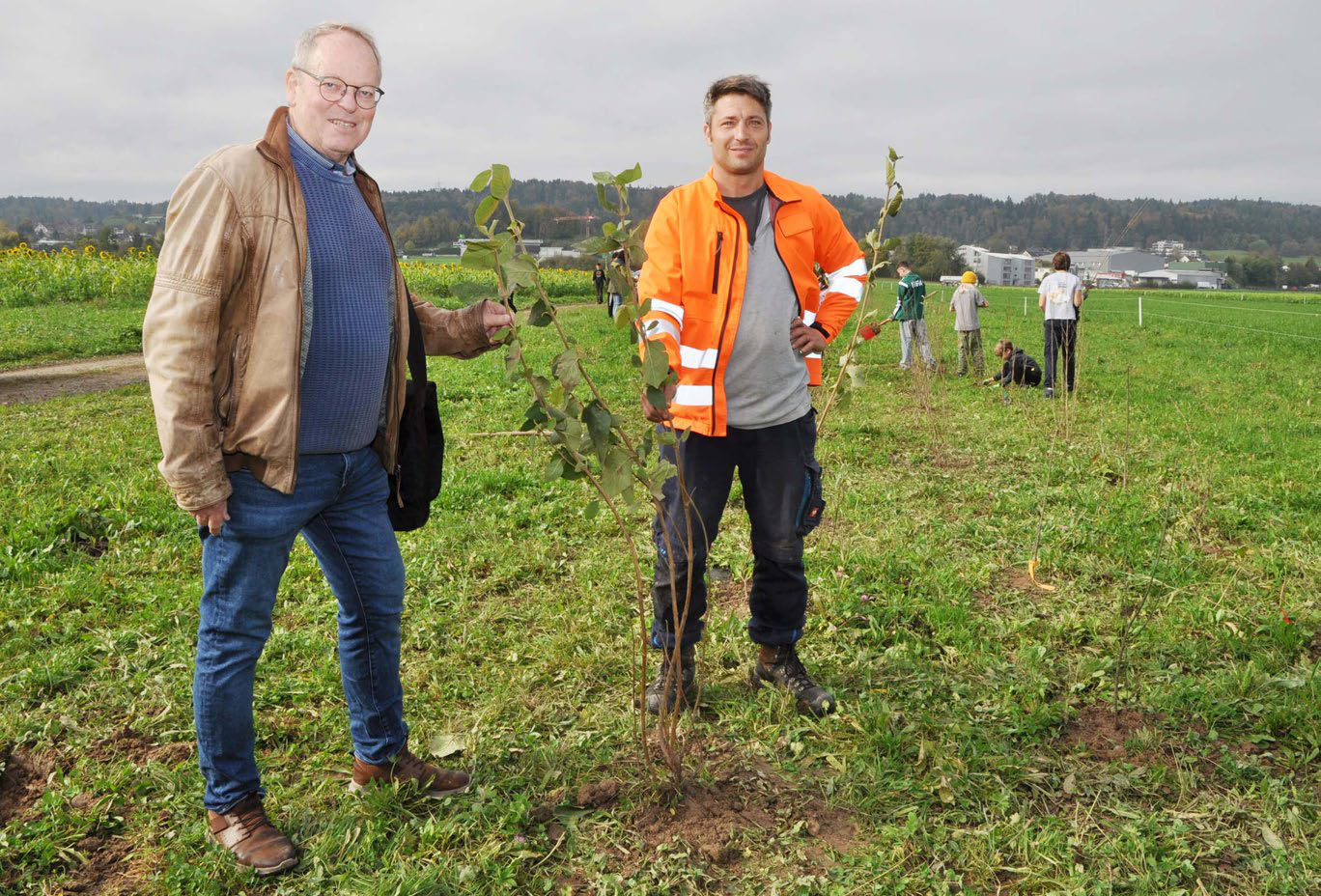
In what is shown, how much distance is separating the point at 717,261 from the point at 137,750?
8.53ft

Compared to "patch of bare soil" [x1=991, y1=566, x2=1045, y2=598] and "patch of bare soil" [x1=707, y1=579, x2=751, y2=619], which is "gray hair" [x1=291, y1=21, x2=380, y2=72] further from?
"patch of bare soil" [x1=991, y1=566, x2=1045, y2=598]

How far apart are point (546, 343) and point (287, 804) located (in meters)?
13.2

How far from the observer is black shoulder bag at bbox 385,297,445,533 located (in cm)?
257

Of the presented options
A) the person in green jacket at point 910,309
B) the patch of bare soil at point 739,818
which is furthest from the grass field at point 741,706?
the person in green jacket at point 910,309

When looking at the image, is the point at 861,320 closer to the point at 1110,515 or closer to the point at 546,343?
the point at 1110,515

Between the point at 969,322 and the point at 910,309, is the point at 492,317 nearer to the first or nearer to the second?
the point at 910,309

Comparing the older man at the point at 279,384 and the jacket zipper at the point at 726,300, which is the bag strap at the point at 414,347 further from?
the jacket zipper at the point at 726,300

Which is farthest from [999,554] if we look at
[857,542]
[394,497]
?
[394,497]

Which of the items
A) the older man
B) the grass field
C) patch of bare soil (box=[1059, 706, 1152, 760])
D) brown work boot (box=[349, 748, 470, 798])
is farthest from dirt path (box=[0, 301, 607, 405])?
patch of bare soil (box=[1059, 706, 1152, 760])

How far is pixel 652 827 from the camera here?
2607 millimetres

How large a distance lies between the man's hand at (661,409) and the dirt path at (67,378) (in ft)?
29.6

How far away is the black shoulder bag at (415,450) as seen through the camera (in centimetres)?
257

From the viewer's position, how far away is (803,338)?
292 centimetres

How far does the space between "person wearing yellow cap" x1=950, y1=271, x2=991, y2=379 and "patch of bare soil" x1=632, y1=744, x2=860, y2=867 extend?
10050 millimetres
